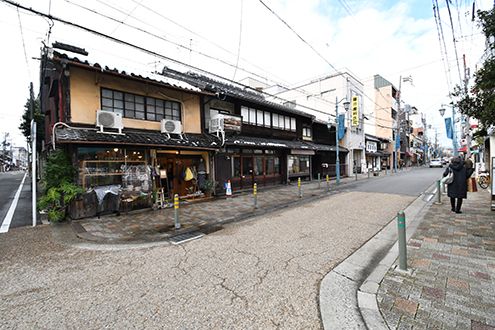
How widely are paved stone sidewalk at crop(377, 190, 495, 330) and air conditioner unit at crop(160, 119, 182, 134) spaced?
10193 millimetres

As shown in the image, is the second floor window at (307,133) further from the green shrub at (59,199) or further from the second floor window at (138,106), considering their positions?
the green shrub at (59,199)

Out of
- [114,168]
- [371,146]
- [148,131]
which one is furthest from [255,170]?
[371,146]

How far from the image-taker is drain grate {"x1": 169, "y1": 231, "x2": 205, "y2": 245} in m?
5.94

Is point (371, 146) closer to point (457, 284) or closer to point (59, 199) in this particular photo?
point (457, 284)

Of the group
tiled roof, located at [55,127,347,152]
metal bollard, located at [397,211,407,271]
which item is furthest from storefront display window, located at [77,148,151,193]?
metal bollard, located at [397,211,407,271]

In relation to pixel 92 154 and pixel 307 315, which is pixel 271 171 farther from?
pixel 307 315

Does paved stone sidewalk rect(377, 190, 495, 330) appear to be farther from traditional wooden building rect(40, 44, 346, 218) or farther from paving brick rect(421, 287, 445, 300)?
traditional wooden building rect(40, 44, 346, 218)

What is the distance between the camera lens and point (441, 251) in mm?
4660

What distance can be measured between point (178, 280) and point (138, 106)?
9188 millimetres

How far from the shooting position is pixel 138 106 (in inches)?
412

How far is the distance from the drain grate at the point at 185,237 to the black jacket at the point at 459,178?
887 cm

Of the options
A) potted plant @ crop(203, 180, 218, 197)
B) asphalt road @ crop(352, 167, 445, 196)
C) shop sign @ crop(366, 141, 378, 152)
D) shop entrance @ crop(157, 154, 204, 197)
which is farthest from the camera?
shop sign @ crop(366, 141, 378, 152)

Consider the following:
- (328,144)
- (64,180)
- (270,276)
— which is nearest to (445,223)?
(270,276)

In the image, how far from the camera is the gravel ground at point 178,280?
2.91 metres
